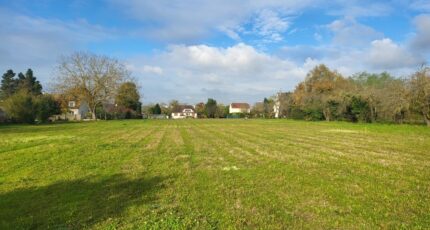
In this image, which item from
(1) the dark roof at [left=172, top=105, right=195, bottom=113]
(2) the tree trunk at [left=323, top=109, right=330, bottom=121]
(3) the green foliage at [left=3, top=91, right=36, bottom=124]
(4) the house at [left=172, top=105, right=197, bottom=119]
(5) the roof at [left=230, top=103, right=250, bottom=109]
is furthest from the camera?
(5) the roof at [left=230, top=103, right=250, bottom=109]

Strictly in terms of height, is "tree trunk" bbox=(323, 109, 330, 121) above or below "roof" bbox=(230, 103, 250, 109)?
below

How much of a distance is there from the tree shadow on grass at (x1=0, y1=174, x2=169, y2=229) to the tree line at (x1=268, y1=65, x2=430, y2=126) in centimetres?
3766

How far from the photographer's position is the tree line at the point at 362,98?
38125 millimetres

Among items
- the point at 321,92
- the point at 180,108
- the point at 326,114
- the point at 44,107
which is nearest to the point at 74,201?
the point at 44,107

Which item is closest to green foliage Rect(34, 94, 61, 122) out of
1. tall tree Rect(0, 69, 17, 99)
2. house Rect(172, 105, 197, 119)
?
tall tree Rect(0, 69, 17, 99)

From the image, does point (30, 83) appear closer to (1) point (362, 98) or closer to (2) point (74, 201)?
(1) point (362, 98)

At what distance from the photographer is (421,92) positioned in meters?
37.2

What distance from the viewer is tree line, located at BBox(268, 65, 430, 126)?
38125 mm

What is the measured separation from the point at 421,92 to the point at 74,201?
40.1 metres

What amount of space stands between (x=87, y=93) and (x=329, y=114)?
44647 millimetres

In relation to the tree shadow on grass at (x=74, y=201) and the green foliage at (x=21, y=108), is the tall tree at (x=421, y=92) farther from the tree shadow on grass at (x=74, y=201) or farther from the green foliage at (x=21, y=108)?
the green foliage at (x=21, y=108)

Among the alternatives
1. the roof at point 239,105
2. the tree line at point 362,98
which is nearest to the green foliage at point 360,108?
the tree line at point 362,98

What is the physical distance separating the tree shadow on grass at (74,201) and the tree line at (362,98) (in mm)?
37658

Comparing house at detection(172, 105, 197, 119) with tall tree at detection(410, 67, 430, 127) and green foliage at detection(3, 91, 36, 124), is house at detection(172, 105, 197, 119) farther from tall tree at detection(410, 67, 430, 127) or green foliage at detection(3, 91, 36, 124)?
tall tree at detection(410, 67, 430, 127)
